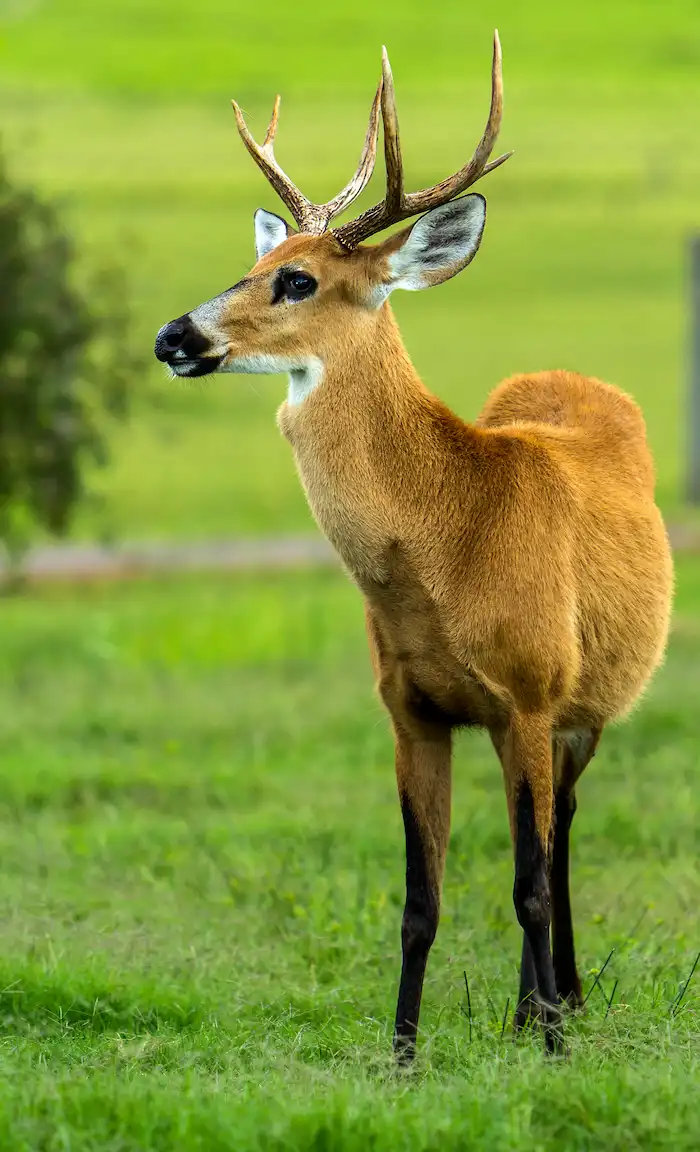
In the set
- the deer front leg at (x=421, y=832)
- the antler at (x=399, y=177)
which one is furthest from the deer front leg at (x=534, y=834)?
the antler at (x=399, y=177)

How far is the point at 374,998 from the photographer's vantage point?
6.34m

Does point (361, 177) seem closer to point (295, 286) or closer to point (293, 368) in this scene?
Result: point (295, 286)

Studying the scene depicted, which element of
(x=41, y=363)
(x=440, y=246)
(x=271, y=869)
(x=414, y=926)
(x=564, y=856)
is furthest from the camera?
(x=41, y=363)

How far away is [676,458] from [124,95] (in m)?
29.7

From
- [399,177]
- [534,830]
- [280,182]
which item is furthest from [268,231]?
[534,830]

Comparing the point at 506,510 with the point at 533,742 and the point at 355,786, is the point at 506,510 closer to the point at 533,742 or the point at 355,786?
the point at 533,742

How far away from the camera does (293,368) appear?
18.5 ft

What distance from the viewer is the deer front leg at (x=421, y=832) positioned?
581cm

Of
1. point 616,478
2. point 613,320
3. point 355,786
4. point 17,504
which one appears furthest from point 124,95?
point 616,478

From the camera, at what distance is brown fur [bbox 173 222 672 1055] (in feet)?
18.1

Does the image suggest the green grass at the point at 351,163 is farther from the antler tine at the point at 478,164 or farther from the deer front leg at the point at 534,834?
the deer front leg at the point at 534,834

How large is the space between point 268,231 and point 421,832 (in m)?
2.15

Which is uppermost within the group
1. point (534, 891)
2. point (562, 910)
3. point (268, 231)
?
→ point (268, 231)

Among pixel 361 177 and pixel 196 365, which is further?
pixel 361 177
